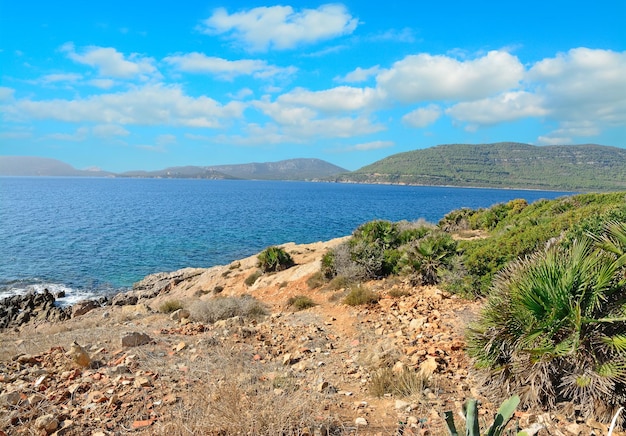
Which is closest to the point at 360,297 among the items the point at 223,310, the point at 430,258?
the point at 430,258

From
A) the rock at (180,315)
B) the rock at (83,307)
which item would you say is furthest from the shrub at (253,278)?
the rock at (83,307)

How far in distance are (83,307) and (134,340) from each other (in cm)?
1330

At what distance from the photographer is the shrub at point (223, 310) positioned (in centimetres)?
1020

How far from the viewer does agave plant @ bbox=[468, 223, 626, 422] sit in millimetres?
3955

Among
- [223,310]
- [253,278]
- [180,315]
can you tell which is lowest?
[253,278]

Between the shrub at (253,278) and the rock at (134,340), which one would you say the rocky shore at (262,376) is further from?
the shrub at (253,278)

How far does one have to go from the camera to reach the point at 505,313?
4770 millimetres

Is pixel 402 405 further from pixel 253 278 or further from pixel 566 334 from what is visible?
pixel 253 278

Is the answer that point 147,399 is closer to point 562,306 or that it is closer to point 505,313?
point 505,313

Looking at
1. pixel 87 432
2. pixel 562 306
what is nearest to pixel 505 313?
pixel 562 306

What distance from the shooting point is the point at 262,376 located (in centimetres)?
555

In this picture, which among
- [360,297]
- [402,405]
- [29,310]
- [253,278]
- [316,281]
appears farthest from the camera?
[253,278]

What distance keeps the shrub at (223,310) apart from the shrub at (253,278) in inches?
279

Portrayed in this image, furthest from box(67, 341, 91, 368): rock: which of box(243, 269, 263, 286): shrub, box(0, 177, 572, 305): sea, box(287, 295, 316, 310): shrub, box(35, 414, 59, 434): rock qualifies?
box(0, 177, 572, 305): sea
